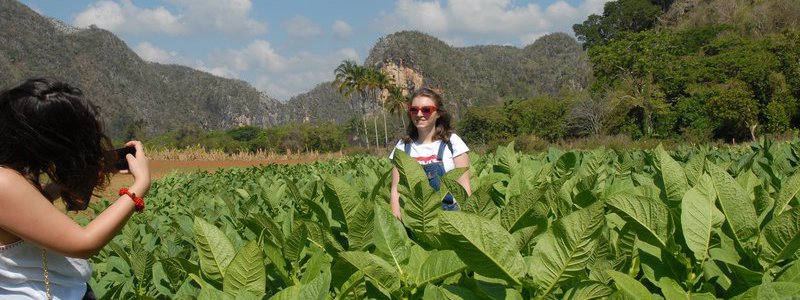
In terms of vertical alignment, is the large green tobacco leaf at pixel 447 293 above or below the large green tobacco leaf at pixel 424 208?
below

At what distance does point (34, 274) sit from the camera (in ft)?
6.13

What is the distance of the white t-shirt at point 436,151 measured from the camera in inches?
155

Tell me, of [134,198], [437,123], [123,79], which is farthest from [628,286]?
[123,79]

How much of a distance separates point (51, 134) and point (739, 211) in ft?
A: 5.85

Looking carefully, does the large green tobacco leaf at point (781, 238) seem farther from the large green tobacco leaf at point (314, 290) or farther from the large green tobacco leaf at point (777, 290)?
the large green tobacco leaf at point (314, 290)

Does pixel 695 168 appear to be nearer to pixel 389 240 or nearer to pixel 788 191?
pixel 788 191

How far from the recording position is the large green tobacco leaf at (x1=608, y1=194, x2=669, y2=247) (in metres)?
1.27

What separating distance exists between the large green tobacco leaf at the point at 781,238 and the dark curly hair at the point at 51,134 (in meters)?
1.78

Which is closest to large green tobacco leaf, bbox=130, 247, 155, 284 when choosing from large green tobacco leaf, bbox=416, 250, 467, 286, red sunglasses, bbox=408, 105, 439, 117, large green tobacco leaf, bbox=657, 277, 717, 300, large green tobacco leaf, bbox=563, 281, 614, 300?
large green tobacco leaf, bbox=416, 250, 467, 286

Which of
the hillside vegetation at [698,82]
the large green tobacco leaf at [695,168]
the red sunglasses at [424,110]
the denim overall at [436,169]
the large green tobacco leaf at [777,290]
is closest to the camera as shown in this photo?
the large green tobacco leaf at [777,290]

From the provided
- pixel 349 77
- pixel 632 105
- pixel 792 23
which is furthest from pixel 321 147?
pixel 792 23

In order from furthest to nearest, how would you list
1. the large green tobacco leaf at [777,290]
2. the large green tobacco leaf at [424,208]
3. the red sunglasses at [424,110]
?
the red sunglasses at [424,110]
the large green tobacco leaf at [424,208]
the large green tobacco leaf at [777,290]

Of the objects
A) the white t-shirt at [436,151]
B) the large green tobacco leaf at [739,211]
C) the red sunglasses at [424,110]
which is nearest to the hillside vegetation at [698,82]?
the white t-shirt at [436,151]

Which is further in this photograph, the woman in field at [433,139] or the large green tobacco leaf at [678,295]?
the woman in field at [433,139]
